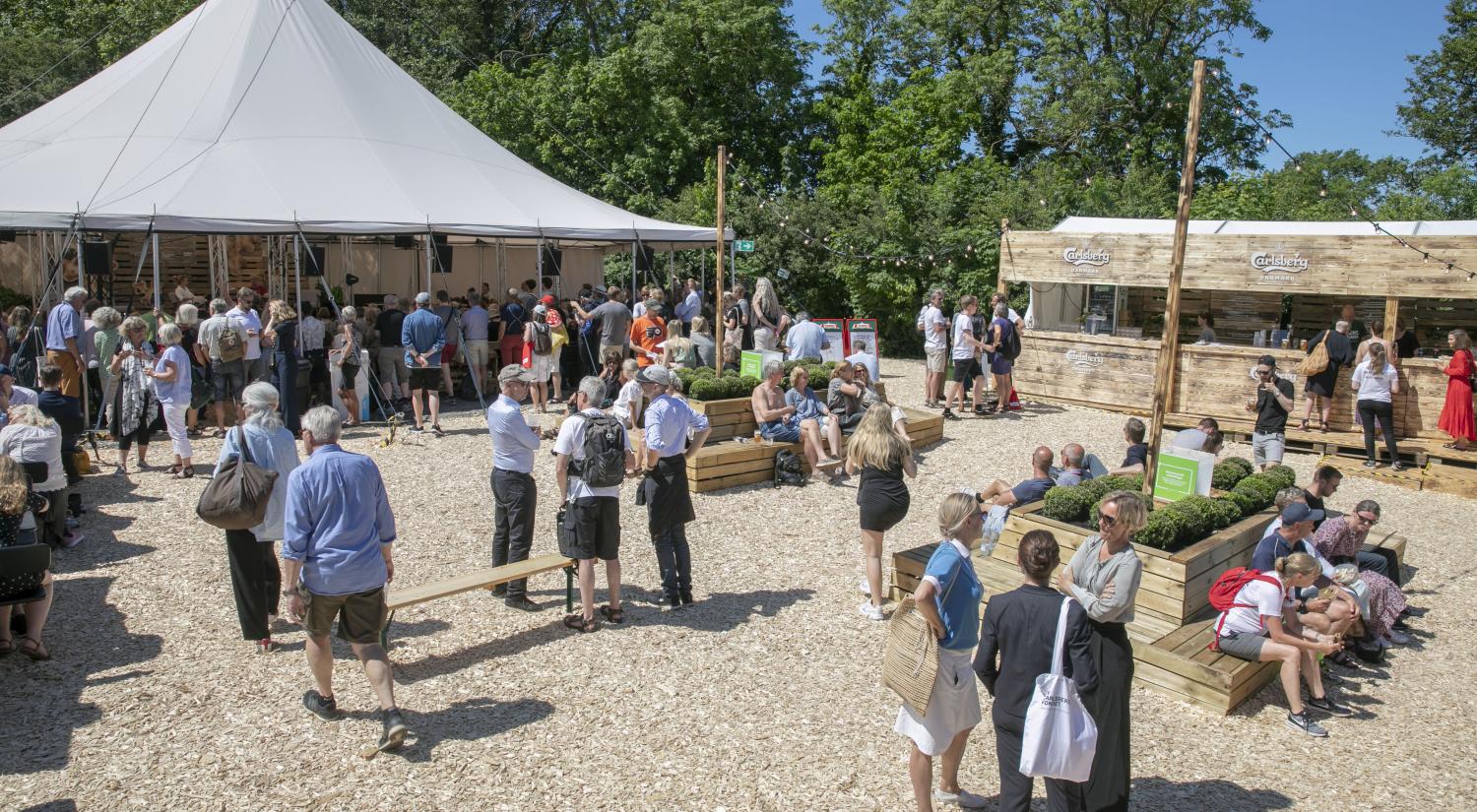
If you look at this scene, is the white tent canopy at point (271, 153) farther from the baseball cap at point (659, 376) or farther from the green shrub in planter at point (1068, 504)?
the green shrub in planter at point (1068, 504)

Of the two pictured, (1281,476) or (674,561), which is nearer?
(674,561)

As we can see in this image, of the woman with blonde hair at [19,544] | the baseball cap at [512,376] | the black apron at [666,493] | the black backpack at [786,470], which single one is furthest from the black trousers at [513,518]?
the black backpack at [786,470]

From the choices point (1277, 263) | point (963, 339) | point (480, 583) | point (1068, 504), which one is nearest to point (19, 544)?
point (480, 583)

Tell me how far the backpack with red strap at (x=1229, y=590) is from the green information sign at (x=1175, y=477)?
4.03ft

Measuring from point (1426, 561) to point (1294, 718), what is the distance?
13.3ft

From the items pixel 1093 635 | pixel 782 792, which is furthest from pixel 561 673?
pixel 1093 635

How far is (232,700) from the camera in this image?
5.06 meters

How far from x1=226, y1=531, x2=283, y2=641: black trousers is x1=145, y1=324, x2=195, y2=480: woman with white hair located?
163 inches

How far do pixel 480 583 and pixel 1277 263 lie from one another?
1117cm

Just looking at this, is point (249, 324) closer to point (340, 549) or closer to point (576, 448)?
point (576, 448)

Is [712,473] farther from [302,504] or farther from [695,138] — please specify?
[695,138]

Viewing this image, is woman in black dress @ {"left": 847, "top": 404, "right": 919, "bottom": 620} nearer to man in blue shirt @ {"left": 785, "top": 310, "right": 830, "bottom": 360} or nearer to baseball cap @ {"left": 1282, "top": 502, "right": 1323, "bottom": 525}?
baseball cap @ {"left": 1282, "top": 502, "right": 1323, "bottom": 525}

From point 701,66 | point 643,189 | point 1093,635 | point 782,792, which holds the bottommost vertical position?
point 782,792

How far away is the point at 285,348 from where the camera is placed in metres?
10.8
